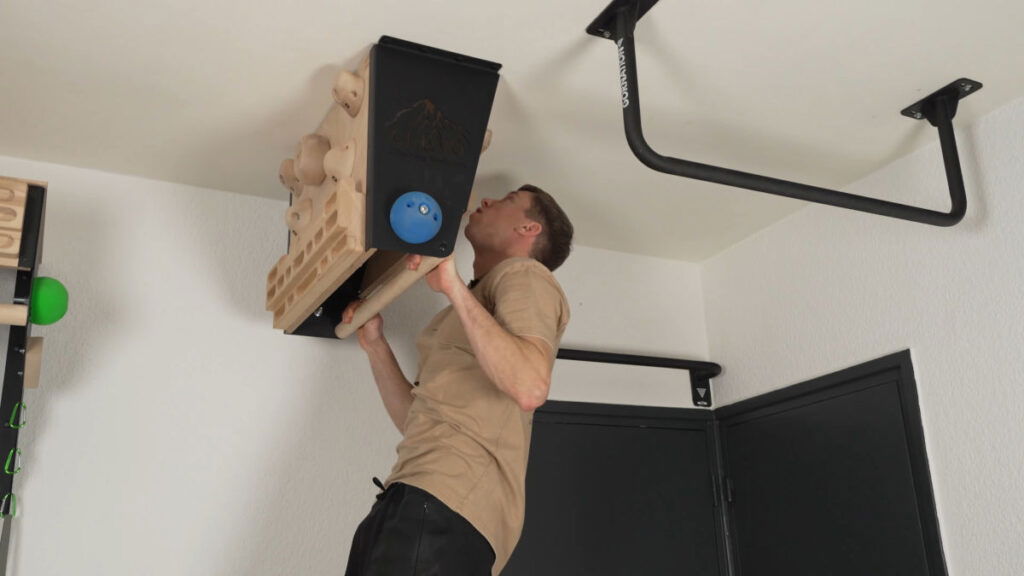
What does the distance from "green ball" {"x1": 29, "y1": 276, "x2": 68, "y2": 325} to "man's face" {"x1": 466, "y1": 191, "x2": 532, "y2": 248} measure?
0.81 m

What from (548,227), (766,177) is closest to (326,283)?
(548,227)

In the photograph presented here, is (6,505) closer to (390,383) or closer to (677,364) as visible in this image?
(390,383)

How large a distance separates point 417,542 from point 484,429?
217 millimetres

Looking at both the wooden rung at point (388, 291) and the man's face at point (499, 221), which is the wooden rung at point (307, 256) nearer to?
the wooden rung at point (388, 291)

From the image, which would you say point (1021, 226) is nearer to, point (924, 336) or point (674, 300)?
point (924, 336)

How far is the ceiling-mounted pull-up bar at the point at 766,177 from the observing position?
58.5 inches

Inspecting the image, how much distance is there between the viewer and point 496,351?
140 centimetres

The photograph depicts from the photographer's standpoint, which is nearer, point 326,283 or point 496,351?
point 496,351

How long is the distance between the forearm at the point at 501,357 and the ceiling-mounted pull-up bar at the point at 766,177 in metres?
0.39

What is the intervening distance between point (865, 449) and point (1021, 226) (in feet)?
1.99

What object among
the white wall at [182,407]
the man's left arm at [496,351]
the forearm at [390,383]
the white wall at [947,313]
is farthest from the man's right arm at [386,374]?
the white wall at [947,313]

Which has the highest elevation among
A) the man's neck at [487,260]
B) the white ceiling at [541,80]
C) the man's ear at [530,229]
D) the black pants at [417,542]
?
the white ceiling at [541,80]

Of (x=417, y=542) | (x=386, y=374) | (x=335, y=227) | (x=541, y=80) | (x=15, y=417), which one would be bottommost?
(x=417, y=542)

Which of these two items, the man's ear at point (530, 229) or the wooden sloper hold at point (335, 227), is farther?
the man's ear at point (530, 229)
